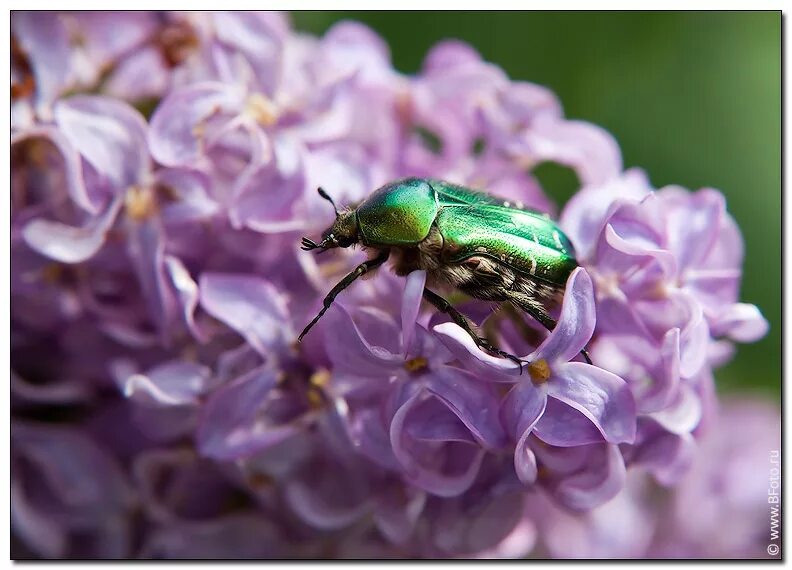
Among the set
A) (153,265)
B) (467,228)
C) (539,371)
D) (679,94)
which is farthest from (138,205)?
(679,94)

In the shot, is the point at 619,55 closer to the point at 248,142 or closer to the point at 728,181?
the point at 728,181

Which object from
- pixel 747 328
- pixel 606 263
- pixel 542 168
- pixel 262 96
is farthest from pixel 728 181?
pixel 262 96

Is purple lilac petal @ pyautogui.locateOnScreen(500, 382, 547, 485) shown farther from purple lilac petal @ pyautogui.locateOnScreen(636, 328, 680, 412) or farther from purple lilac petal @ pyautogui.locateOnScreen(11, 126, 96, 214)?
purple lilac petal @ pyautogui.locateOnScreen(11, 126, 96, 214)

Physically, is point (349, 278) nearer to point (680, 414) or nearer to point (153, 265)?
point (153, 265)

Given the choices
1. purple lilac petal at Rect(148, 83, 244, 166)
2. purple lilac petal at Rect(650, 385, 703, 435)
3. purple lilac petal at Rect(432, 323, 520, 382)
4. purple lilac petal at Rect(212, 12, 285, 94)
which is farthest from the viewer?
purple lilac petal at Rect(212, 12, 285, 94)

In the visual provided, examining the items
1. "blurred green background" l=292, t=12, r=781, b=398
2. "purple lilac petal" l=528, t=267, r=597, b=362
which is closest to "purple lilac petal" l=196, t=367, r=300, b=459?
"purple lilac petal" l=528, t=267, r=597, b=362

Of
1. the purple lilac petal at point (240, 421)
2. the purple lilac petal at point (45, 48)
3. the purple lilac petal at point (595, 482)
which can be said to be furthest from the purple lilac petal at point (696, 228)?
the purple lilac petal at point (45, 48)

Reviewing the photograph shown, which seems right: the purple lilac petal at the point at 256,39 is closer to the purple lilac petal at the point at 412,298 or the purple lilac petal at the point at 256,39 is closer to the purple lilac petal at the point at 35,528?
the purple lilac petal at the point at 412,298
